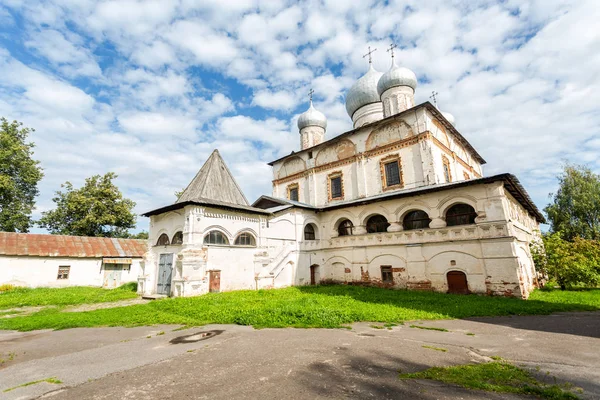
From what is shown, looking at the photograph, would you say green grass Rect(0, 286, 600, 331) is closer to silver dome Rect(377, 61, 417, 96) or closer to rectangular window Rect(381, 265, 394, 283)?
rectangular window Rect(381, 265, 394, 283)

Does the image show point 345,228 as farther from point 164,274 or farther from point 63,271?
point 63,271

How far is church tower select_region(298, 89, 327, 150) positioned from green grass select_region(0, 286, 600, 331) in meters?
17.6

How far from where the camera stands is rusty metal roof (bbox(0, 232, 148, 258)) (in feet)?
61.4

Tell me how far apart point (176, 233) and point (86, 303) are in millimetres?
4810

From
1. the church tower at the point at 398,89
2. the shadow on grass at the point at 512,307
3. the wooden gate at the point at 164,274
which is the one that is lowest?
the shadow on grass at the point at 512,307

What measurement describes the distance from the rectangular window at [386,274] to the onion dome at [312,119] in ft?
52.3

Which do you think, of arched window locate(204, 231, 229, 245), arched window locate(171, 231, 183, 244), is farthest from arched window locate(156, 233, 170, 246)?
arched window locate(204, 231, 229, 245)

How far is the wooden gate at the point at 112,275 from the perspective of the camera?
71.2ft

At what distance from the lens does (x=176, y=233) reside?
47.3ft

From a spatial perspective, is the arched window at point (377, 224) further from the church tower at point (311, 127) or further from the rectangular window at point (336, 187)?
the church tower at point (311, 127)

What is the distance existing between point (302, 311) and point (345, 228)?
10120 mm

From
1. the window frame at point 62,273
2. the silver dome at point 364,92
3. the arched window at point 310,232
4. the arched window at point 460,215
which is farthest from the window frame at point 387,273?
the window frame at point 62,273

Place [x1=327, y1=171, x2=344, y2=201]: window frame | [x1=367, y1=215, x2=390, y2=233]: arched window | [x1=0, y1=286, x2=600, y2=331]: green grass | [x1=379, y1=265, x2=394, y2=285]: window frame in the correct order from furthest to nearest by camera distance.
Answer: [x1=327, y1=171, x2=344, y2=201]: window frame
[x1=367, y1=215, x2=390, y2=233]: arched window
[x1=379, y1=265, x2=394, y2=285]: window frame
[x1=0, y1=286, x2=600, y2=331]: green grass

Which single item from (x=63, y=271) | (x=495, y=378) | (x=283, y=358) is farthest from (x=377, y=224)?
(x=63, y=271)
